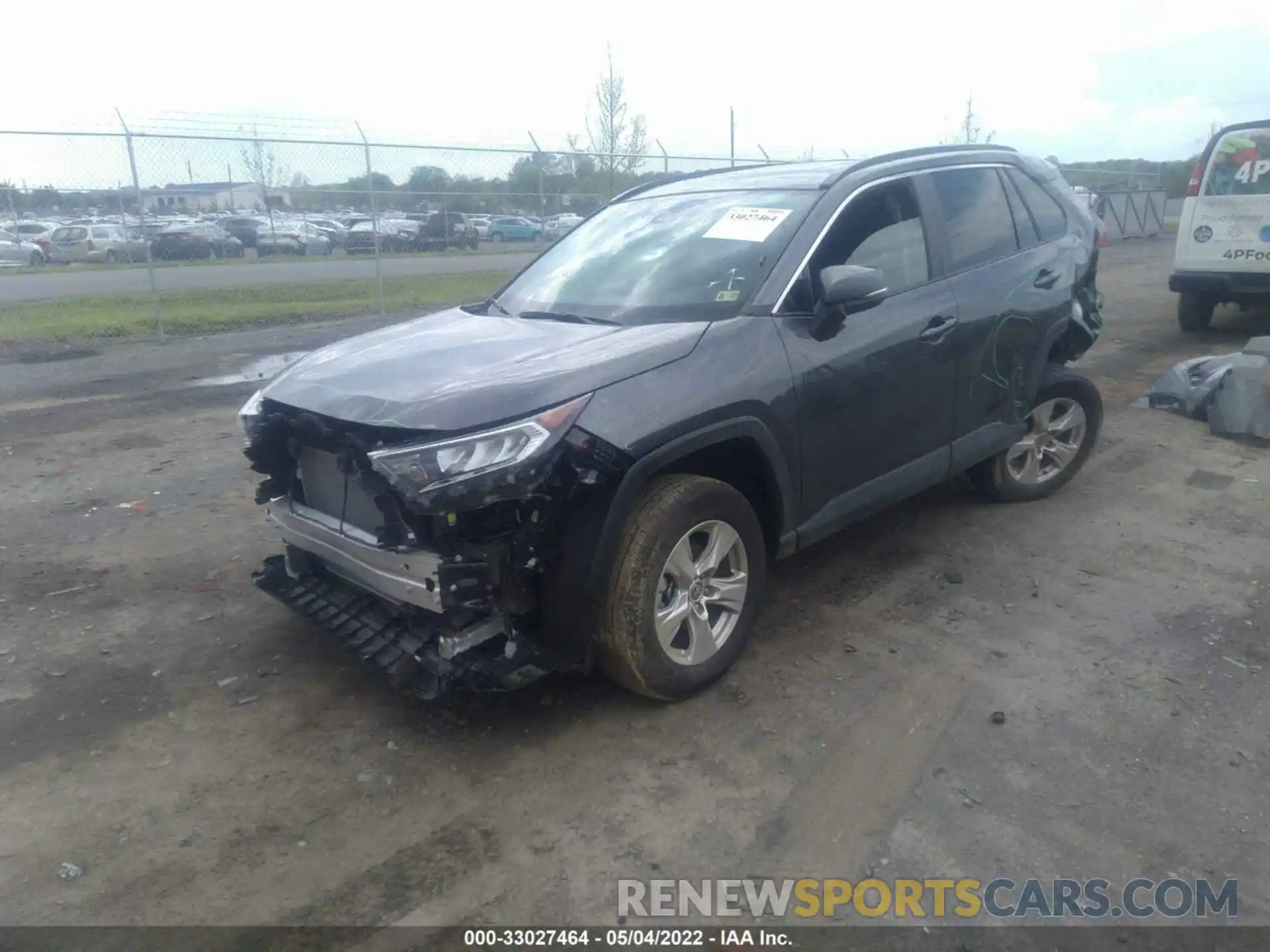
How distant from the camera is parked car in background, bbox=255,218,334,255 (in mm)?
18797

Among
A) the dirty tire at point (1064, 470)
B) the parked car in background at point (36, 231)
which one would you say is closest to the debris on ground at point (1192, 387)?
the dirty tire at point (1064, 470)

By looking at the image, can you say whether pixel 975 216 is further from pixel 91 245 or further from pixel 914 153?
pixel 91 245

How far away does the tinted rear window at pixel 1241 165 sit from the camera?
1013 centimetres

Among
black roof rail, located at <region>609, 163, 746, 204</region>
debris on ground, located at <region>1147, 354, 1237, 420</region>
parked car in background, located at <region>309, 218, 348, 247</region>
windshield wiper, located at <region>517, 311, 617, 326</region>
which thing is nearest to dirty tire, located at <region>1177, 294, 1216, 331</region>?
debris on ground, located at <region>1147, 354, 1237, 420</region>

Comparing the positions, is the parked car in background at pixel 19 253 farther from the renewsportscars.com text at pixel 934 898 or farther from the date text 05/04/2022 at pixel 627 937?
the renewsportscars.com text at pixel 934 898

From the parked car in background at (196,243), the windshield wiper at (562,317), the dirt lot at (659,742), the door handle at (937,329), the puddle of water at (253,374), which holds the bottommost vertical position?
the dirt lot at (659,742)

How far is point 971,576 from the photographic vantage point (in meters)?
4.65

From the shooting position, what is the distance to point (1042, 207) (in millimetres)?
5297

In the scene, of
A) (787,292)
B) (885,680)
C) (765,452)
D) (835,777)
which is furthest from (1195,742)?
(787,292)

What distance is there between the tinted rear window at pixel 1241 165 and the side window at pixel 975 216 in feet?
23.0

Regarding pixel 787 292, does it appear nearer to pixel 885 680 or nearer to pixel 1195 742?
pixel 885 680

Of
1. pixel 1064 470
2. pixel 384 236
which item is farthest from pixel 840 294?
pixel 384 236

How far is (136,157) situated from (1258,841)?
497 inches

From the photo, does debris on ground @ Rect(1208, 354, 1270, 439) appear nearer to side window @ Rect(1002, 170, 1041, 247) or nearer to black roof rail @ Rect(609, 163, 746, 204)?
side window @ Rect(1002, 170, 1041, 247)
